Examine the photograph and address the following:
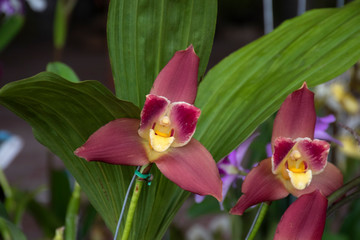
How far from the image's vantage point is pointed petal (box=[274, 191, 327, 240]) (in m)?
0.32

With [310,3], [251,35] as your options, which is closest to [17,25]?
[310,3]

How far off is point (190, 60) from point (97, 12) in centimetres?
609

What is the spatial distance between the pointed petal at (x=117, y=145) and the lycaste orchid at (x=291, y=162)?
0.08 meters

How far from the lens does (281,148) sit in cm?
33

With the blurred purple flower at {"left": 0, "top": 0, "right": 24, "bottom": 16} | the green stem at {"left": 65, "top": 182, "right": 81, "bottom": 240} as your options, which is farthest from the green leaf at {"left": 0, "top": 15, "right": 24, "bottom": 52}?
the green stem at {"left": 65, "top": 182, "right": 81, "bottom": 240}

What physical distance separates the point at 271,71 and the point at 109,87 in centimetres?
104

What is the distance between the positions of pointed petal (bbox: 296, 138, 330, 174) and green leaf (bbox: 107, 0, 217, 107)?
10 cm

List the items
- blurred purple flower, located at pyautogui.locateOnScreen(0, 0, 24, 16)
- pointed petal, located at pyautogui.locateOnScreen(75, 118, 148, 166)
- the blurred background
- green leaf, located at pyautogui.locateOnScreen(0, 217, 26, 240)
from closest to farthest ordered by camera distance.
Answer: pointed petal, located at pyautogui.locateOnScreen(75, 118, 148, 166)
green leaf, located at pyautogui.locateOnScreen(0, 217, 26, 240)
the blurred background
blurred purple flower, located at pyautogui.locateOnScreen(0, 0, 24, 16)

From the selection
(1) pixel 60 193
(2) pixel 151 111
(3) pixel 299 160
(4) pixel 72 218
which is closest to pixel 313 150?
(3) pixel 299 160

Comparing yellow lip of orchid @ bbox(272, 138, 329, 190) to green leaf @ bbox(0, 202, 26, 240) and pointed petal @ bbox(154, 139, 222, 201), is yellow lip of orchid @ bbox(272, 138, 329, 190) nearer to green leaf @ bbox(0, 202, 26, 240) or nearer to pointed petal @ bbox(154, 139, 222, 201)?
pointed petal @ bbox(154, 139, 222, 201)

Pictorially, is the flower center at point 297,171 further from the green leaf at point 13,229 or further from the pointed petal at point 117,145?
the green leaf at point 13,229

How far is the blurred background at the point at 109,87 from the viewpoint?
770 mm

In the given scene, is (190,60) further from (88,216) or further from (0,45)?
(0,45)

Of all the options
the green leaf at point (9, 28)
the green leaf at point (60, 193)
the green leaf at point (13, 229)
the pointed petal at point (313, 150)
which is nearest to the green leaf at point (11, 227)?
the green leaf at point (13, 229)
